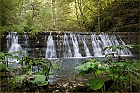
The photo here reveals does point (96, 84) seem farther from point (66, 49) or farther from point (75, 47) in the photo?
point (75, 47)

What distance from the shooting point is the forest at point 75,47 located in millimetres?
2396

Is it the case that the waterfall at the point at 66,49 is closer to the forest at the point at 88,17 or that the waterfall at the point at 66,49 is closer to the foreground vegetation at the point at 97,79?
the forest at the point at 88,17

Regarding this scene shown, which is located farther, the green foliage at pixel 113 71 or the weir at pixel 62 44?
the weir at pixel 62 44

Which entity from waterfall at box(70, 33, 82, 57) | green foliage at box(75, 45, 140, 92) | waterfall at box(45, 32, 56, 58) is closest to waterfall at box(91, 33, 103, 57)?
waterfall at box(70, 33, 82, 57)

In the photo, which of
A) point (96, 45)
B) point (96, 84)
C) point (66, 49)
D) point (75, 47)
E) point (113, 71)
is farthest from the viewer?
point (96, 45)

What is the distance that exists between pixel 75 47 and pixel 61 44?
662 mm

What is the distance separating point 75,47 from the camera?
952 cm

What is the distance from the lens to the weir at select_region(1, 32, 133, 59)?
28.5ft

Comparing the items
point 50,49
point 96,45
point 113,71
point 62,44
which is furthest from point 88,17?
point 113,71

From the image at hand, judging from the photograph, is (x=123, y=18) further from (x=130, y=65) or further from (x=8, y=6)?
(x=130, y=65)

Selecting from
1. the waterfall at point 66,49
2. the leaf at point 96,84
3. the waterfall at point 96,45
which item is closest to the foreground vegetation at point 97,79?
the leaf at point 96,84

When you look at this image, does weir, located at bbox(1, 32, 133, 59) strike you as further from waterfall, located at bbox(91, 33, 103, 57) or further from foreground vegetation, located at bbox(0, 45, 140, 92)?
foreground vegetation, located at bbox(0, 45, 140, 92)

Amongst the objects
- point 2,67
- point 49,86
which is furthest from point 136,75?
point 2,67

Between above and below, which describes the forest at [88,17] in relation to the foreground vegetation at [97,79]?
above
